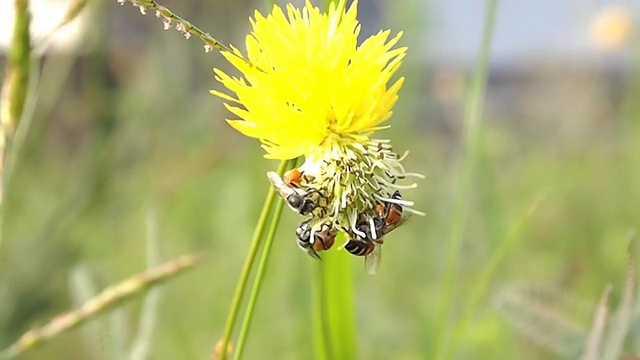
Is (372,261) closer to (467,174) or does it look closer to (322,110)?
(322,110)

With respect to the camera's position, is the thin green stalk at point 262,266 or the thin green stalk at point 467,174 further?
the thin green stalk at point 467,174

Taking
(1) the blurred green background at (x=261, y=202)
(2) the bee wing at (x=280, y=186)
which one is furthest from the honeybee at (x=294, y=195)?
(1) the blurred green background at (x=261, y=202)

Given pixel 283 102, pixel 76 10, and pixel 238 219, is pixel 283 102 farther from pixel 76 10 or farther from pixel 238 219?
pixel 238 219

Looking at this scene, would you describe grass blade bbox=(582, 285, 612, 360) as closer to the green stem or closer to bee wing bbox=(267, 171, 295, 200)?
bee wing bbox=(267, 171, 295, 200)

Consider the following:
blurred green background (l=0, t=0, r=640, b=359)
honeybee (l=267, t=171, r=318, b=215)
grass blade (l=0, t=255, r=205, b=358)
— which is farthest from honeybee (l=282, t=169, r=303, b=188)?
blurred green background (l=0, t=0, r=640, b=359)

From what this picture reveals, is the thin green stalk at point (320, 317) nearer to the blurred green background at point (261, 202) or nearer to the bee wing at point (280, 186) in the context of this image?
the bee wing at point (280, 186)

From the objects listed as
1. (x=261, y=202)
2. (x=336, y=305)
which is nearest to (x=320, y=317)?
(x=336, y=305)

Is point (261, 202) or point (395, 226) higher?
point (261, 202)
